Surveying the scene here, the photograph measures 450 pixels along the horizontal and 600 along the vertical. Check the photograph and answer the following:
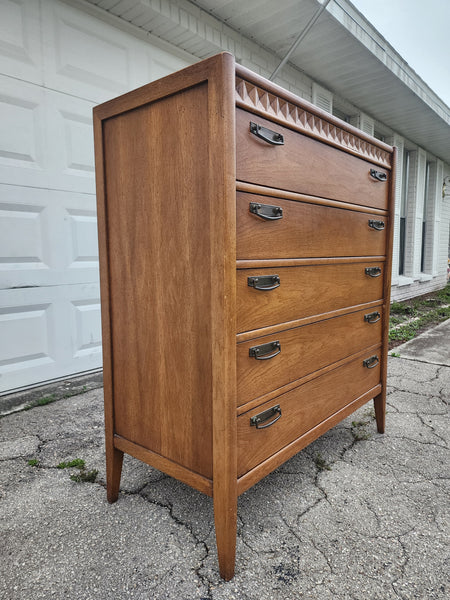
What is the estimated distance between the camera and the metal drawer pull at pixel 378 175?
1.78 metres

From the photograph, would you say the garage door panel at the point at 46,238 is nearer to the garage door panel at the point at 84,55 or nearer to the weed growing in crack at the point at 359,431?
the garage door panel at the point at 84,55

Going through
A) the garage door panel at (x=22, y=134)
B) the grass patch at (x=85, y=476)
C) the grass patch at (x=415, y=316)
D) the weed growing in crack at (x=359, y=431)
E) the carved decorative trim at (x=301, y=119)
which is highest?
the garage door panel at (x=22, y=134)

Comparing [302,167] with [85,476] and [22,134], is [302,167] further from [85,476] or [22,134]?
[22,134]

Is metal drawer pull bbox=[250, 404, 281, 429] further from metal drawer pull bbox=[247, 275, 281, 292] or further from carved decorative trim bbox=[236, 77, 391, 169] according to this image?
carved decorative trim bbox=[236, 77, 391, 169]

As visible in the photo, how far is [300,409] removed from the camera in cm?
144

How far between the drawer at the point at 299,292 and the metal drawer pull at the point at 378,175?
0.41 meters

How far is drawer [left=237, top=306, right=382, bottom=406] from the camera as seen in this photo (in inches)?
46.4

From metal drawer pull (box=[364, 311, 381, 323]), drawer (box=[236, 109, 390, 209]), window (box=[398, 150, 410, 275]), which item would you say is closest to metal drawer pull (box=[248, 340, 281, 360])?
drawer (box=[236, 109, 390, 209])

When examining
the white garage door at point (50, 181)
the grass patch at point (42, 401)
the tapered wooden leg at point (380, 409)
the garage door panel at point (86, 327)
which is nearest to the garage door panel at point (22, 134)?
the white garage door at point (50, 181)

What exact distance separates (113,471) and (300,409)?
0.76 meters

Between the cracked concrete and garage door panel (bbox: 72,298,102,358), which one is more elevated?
garage door panel (bbox: 72,298,102,358)

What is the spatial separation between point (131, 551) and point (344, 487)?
89 cm

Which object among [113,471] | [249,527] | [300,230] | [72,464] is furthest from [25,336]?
[300,230]

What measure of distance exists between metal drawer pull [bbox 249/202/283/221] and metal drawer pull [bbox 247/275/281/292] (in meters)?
0.19
